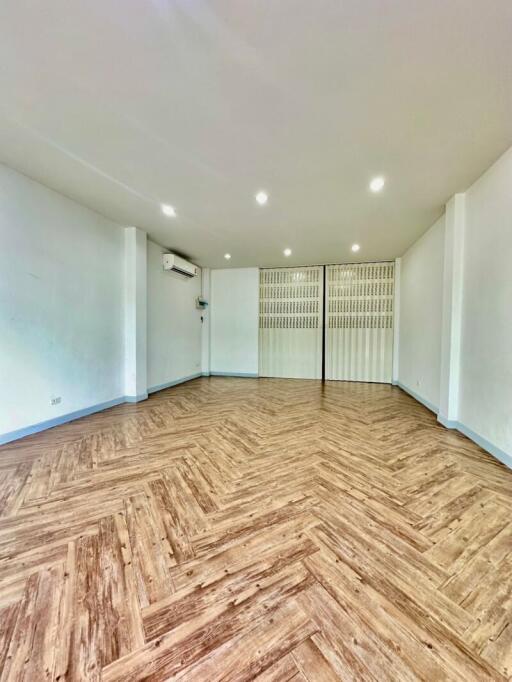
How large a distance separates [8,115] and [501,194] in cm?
473

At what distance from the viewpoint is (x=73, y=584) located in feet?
4.59

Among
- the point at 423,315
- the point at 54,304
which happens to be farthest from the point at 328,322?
the point at 54,304

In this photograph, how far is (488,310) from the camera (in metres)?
3.01

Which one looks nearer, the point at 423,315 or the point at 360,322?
the point at 423,315

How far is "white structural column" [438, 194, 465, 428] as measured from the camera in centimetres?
357

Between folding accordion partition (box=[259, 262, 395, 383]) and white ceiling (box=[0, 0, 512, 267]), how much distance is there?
341cm

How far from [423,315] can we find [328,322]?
8.59 ft

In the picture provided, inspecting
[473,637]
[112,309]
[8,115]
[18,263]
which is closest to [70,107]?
[8,115]

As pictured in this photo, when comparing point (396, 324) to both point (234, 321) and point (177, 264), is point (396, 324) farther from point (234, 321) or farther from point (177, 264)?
point (177, 264)

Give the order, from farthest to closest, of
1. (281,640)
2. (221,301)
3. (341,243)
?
(221,301), (341,243), (281,640)

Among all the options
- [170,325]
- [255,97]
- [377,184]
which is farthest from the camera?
[170,325]

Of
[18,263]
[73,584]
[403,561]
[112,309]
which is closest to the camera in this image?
[73,584]

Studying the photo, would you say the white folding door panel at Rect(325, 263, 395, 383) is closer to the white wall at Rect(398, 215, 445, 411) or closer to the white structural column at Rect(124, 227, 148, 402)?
the white wall at Rect(398, 215, 445, 411)

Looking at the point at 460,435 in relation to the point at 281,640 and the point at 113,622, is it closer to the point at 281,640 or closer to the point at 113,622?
the point at 281,640
